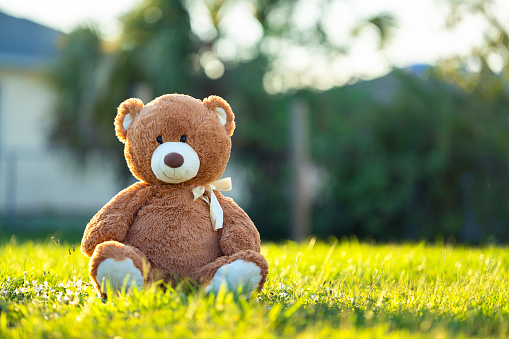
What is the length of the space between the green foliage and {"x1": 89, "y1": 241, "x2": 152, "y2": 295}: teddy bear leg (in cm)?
669

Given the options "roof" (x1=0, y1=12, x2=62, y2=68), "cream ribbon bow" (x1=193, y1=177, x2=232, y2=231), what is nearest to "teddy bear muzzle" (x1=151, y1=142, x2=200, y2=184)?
"cream ribbon bow" (x1=193, y1=177, x2=232, y2=231)

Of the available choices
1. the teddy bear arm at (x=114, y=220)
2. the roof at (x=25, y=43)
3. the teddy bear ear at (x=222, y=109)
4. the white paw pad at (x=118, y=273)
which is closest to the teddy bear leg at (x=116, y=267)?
the white paw pad at (x=118, y=273)

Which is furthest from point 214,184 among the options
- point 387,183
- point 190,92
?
point 190,92

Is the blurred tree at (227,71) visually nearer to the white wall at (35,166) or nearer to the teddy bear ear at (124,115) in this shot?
the white wall at (35,166)

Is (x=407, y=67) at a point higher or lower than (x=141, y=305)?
higher

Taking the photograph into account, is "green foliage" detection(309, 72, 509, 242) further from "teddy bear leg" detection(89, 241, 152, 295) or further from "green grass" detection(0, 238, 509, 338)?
"teddy bear leg" detection(89, 241, 152, 295)

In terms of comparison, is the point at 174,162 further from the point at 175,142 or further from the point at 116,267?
the point at 116,267

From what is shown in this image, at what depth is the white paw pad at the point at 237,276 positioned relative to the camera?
2.49 meters

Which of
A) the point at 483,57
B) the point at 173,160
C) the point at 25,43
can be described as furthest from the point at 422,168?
the point at 25,43

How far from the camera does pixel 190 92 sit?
9.80 m

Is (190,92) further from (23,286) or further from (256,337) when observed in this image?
(256,337)

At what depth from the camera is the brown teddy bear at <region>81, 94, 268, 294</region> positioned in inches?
98.6

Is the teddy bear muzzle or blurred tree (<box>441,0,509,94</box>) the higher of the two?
blurred tree (<box>441,0,509,94</box>)

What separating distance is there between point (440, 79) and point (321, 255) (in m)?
6.02
